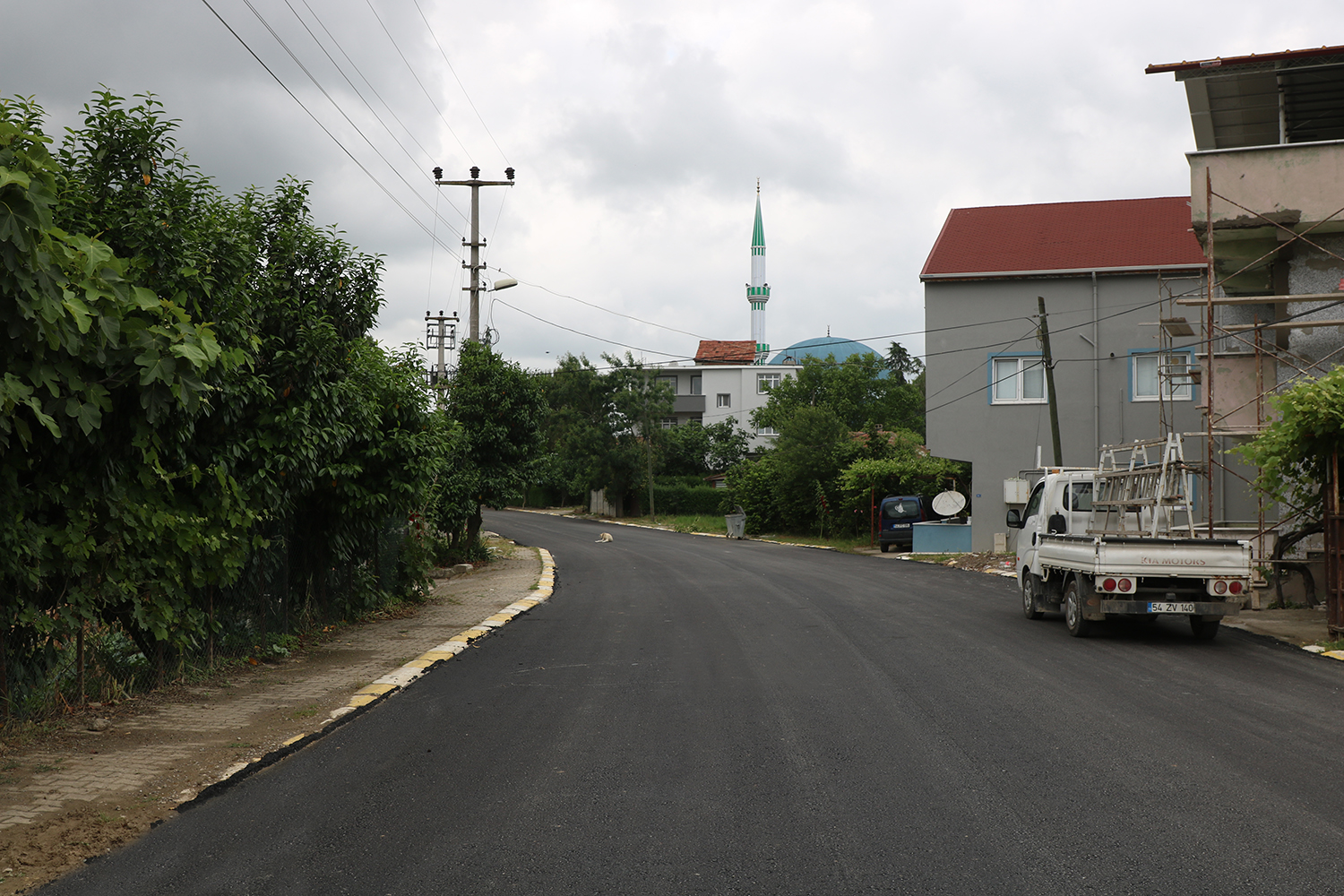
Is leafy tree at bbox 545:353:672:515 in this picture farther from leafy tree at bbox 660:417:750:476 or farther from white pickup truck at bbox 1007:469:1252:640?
white pickup truck at bbox 1007:469:1252:640

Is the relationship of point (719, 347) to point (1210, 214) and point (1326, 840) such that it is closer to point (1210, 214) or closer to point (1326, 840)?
point (1210, 214)

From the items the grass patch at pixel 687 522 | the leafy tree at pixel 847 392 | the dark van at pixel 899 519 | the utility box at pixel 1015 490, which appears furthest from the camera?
the leafy tree at pixel 847 392

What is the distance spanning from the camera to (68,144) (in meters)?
7.83

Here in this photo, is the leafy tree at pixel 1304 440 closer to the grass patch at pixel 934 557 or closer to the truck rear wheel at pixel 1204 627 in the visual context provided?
the truck rear wheel at pixel 1204 627

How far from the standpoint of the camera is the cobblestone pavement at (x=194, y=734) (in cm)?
575

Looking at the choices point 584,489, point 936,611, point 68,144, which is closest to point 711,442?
point 584,489

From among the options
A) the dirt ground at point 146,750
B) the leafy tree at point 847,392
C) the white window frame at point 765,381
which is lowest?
the dirt ground at point 146,750

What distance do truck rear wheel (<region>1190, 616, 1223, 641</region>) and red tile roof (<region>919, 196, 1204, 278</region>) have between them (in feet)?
66.2

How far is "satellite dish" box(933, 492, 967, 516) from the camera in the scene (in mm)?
29688

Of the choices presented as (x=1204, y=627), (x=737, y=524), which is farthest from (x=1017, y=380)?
(x=1204, y=627)

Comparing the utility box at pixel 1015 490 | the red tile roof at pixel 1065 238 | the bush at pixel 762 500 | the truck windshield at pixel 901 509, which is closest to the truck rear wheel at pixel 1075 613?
the utility box at pixel 1015 490

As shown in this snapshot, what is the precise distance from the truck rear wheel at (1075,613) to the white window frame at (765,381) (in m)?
58.2

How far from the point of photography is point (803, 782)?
5.92 m

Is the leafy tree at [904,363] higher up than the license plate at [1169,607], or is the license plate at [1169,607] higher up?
the leafy tree at [904,363]
